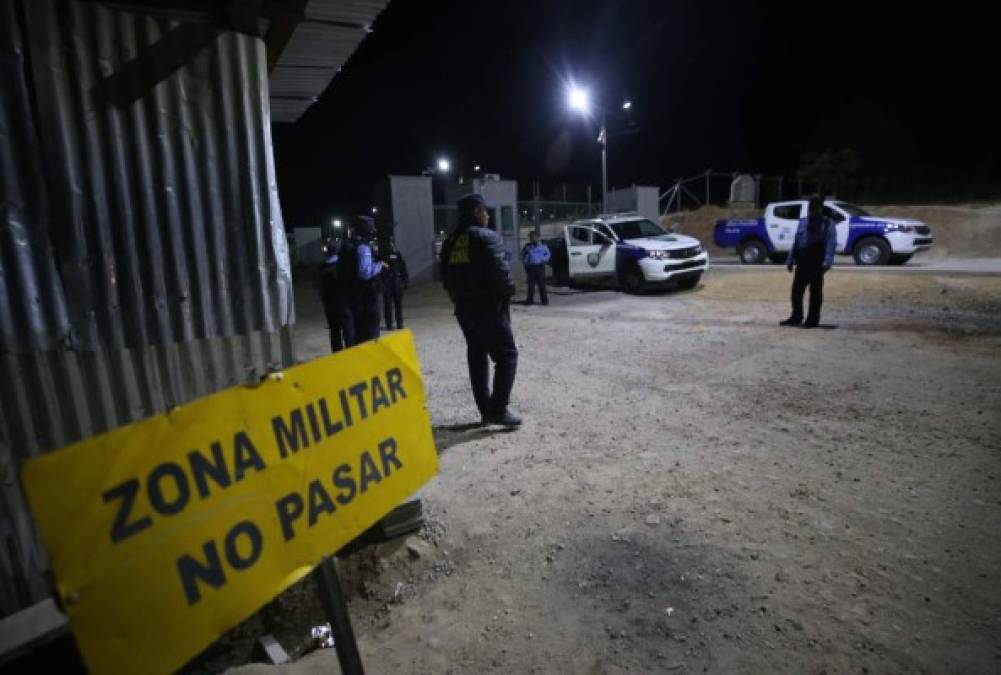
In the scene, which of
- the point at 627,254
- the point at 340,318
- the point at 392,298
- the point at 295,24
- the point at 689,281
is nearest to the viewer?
the point at 295,24

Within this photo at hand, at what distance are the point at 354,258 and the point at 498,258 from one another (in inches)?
99.8

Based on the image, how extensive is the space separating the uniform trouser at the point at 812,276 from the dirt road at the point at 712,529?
155cm

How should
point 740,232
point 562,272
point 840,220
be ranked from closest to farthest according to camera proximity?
point 840,220
point 562,272
point 740,232

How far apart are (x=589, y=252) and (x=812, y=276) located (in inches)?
240

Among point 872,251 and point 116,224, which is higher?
point 116,224

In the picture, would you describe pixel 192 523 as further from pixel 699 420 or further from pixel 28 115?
pixel 699 420

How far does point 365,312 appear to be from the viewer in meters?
→ 6.53

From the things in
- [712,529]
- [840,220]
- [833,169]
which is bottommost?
[712,529]

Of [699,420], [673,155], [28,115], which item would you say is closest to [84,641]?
[28,115]

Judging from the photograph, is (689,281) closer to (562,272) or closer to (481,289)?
(562,272)

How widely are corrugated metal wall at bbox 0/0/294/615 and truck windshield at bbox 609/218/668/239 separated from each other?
36.0 feet

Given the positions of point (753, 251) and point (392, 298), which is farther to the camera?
point (753, 251)

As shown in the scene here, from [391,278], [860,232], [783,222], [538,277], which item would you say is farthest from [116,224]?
[783,222]

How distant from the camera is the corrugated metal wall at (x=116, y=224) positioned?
234cm
